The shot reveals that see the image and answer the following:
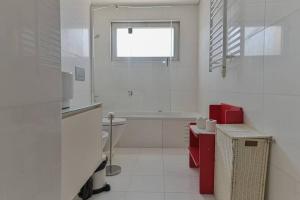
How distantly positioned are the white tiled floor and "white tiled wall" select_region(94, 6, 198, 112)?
867mm

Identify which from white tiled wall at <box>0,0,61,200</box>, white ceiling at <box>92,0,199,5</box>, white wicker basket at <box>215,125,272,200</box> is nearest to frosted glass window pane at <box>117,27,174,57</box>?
white ceiling at <box>92,0,199,5</box>

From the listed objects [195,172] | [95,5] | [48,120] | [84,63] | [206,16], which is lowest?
[195,172]

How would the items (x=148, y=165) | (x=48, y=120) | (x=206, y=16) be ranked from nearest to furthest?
1. (x=48, y=120)
2. (x=148, y=165)
3. (x=206, y=16)

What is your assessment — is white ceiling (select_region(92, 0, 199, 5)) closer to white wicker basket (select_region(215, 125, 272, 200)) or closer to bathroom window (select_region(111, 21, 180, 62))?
bathroom window (select_region(111, 21, 180, 62))

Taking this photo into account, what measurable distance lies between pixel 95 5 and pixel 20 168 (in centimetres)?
361

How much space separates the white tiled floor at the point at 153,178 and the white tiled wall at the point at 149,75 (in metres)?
0.87

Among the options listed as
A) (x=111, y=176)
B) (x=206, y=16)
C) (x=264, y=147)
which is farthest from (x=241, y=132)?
(x=206, y=16)

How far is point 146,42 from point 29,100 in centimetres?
333

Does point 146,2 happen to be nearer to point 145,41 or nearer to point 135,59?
point 145,41

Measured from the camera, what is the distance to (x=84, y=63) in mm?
3283

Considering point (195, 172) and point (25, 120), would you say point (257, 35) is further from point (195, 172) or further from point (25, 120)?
point (195, 172)

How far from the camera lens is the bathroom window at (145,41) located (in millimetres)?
3879

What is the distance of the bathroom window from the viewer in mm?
3879

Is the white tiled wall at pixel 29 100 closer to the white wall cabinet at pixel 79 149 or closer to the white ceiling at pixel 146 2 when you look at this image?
the white wall cabinet at pixel 79 149
